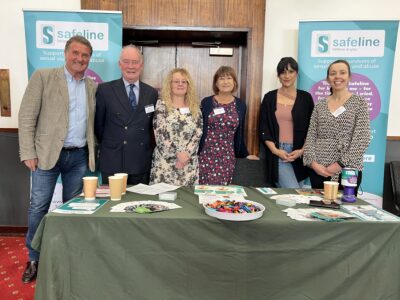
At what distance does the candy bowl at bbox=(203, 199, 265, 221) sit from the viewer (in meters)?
1.36

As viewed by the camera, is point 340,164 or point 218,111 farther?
point 218,111

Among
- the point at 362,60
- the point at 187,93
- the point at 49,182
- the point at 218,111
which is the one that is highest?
the point at 362,60

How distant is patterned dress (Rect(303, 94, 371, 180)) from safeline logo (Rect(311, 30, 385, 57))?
3.03ft

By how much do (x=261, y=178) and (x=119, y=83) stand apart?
1407 millimetres

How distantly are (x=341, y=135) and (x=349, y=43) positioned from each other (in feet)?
3.98

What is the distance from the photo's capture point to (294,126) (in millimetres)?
2514

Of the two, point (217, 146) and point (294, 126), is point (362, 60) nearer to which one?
point (294, 126)

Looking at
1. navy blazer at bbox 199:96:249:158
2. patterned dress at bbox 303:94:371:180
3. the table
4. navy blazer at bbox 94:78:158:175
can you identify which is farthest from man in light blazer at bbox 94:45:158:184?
patterned dress at bbox 303:94:371:180

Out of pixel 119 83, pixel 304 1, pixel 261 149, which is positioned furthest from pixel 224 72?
pixel 304 1

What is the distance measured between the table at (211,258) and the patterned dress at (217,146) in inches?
41.8

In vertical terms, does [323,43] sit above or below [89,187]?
above

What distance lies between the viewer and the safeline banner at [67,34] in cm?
280

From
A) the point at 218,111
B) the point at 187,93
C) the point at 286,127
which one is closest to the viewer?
the point at 187,93

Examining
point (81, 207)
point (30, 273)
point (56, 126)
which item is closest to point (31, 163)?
point (56, 126)
